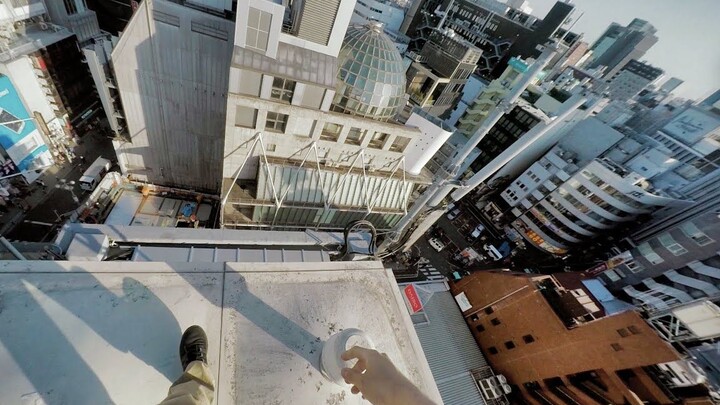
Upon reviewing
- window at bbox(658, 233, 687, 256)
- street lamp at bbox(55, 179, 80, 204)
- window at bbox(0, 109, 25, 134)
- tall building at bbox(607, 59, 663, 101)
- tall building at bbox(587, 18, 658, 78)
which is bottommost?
street lamp at bbox(55, 179, 80, 204)

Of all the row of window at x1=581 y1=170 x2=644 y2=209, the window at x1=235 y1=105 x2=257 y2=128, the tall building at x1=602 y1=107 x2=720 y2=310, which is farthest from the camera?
the row of window at x1=581 y1=170 x2=644 y2=209

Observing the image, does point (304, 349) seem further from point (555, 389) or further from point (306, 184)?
point (555, 389)

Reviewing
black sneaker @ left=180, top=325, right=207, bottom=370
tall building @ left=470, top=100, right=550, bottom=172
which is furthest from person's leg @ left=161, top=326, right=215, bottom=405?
tall building @ left=470, top=100, right=550, bottom=172

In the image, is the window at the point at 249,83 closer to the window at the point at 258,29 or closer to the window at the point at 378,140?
the window at the point at 258,29

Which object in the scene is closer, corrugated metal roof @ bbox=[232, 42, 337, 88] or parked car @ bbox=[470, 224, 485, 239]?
corrugated metal roof @ bbox=[232, 42, 337, 88]

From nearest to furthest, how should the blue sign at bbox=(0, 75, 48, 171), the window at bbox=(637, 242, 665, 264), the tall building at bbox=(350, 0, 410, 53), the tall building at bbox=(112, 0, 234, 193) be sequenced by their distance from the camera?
the tall building at bbox=(112, 0, 234, 193), the blue sign at bbox=(0, 75, 48, 171), the window at bbox=(637, 242, 665, 264), the tall building at bbox=(350, 0, 410, 53)

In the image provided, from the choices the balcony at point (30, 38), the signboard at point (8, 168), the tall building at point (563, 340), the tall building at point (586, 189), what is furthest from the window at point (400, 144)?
the signboard at point (8, 168)

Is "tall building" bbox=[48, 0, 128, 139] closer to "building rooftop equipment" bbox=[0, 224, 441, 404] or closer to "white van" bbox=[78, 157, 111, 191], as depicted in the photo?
"white van" bbox=[78, 157, 111, 191]
